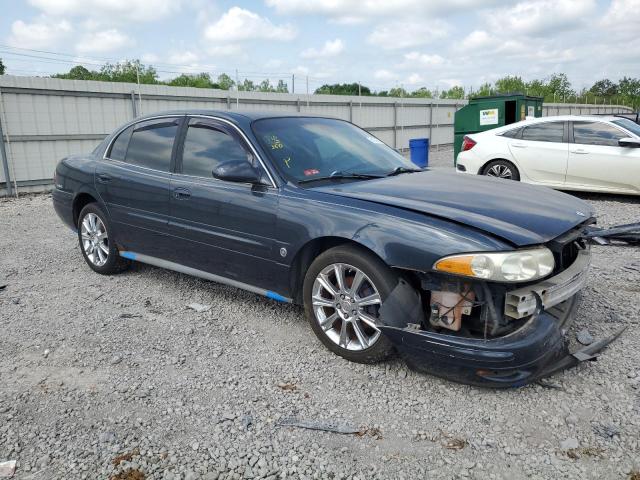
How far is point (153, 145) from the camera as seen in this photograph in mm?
4719

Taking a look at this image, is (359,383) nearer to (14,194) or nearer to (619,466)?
(619,466)

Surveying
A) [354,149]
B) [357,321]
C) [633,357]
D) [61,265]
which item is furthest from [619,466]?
[61,265]

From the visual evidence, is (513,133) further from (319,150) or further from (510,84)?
(510,84)

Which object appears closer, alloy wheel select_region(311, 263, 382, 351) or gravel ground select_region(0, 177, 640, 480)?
gravel ground select_region(0, 177, 640, 480)

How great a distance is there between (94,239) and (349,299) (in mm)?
3188

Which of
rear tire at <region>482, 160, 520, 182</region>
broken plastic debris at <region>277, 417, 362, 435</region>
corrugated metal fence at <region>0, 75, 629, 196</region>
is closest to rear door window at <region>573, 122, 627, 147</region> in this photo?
rear tire at <region>482, 160, 520, 182</region>

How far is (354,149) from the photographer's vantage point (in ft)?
14.3

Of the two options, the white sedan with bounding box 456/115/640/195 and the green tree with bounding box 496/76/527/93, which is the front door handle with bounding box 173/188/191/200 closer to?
the white sedan with bounding box 456/115/640/195

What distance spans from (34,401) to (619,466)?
304cm

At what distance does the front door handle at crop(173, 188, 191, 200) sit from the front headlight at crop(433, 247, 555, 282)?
2.20 meters

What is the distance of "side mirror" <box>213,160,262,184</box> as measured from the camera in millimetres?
3660

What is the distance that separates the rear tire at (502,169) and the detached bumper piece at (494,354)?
22.3 feet

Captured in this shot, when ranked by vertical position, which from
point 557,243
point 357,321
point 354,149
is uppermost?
point 354,149

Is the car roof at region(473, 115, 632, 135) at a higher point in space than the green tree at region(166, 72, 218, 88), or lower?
lower
